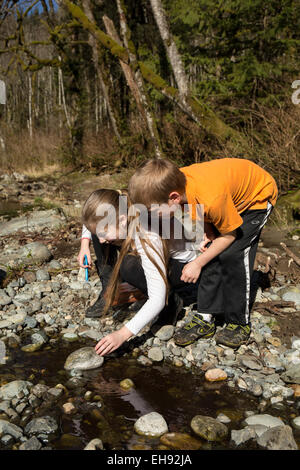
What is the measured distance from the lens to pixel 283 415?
6.56 feet

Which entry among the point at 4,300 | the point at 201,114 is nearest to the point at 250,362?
the point at 4,300

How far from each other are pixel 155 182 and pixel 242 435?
49.3 inches

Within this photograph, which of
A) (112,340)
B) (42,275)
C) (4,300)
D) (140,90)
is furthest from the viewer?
(140,90)

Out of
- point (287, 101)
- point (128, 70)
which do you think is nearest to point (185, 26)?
point (128, 70)

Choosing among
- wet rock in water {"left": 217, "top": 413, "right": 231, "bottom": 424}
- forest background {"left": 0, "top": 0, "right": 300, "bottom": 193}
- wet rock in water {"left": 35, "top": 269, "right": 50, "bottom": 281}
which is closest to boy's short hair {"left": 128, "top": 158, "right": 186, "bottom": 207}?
wet rock in water {"left": 217, "top": 413, "right": 231, "bottom": 424}

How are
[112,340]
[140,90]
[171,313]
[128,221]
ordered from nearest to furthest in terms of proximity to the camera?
[112,340], [128,221], [171,313], [140,90]

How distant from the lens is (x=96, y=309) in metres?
3.06

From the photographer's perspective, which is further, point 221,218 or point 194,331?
point 194,331

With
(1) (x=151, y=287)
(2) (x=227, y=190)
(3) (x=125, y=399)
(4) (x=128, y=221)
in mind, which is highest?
(2) (x=227, y=190)

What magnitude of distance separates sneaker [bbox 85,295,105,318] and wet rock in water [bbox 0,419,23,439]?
1196mm

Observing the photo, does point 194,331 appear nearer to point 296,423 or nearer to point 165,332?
point 165,332

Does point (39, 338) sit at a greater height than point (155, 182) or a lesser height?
lesser

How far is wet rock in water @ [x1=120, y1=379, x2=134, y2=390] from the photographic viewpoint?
226 centimetres

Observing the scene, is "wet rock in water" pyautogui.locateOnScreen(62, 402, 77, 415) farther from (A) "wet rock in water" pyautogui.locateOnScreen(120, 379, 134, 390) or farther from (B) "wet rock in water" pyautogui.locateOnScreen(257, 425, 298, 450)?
(B) "wet rock in water" pyautogui.locateOnScreen(257, 425, 298, 450)
